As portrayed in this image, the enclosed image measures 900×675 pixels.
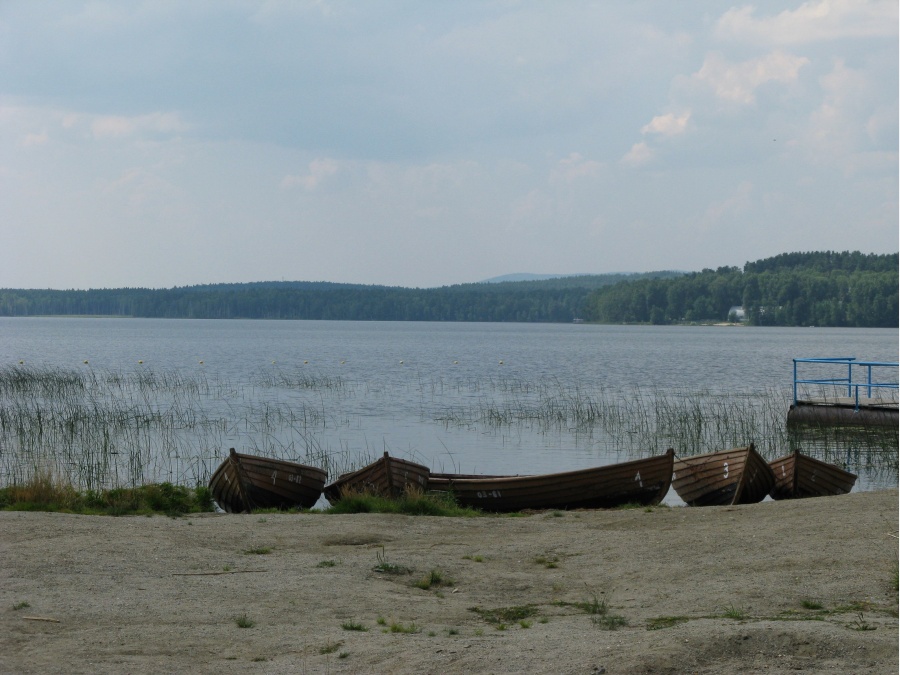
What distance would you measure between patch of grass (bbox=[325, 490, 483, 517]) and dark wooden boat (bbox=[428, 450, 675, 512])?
456mm

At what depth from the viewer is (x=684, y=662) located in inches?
241

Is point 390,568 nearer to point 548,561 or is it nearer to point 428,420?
point 548,561

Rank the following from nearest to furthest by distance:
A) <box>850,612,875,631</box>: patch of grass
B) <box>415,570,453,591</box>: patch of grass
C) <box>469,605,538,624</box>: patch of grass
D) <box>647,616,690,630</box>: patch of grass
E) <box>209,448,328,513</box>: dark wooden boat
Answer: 1. <box>850,612,875,631</box>: patch of grass
2. <box>647,616,690,630</box>: patch of grass
3. <box>469,605,538,624</box>: patch of grass
4. <box>415,570,453,591</box>: patch of grass
5. <box>209,448,328,513</box>: dark wooden boat

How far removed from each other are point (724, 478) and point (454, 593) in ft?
27.6

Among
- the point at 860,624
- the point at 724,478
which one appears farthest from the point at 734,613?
the point at 724,478

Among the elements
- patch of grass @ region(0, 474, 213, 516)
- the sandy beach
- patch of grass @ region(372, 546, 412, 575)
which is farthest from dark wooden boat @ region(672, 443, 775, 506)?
patch of grass @ region(0, 474, 213, 516)

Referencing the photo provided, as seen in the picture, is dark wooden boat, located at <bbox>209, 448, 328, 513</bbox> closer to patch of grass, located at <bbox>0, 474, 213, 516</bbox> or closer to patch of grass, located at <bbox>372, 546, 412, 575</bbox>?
patch of grass, located at <bbox>0, 474, 213, 516</bbox>

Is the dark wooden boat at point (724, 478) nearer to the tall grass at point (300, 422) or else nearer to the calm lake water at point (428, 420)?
the calm lake water at point (428, 420)

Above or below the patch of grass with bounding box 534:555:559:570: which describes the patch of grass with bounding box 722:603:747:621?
above

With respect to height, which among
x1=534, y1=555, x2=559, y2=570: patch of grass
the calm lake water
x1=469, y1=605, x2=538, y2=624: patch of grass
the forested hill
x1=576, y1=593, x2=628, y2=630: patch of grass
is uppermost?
the forested hill

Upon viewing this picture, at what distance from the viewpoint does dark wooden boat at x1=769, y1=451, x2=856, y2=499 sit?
16.2m

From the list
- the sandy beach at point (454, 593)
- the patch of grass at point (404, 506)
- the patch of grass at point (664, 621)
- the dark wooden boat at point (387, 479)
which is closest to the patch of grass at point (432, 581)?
the sandy beach at point (454, 593)

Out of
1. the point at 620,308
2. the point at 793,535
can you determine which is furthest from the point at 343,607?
the point at 620,308

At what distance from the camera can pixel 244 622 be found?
755cm
